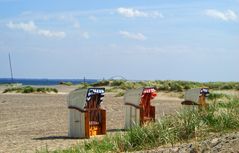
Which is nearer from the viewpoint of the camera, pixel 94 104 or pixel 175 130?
pixel 175 130

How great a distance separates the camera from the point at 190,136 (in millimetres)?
8844

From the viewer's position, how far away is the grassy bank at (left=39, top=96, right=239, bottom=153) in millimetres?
8922

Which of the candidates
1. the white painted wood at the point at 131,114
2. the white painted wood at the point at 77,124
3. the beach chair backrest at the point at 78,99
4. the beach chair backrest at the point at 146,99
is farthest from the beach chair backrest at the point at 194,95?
the white painted wood at the point at 77,124

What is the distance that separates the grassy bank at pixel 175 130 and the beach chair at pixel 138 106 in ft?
24.2

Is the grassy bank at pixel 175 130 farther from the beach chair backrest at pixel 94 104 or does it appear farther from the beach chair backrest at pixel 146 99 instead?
the beach chair backrest at pixel 146 99

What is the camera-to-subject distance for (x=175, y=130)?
29.7ft

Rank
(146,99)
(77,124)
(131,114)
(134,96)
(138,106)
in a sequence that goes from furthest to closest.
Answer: (146,99), (134,96), (131,114), (138,106), (77,124)

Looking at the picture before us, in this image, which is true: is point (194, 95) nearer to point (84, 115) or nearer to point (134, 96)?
point (134, 96)

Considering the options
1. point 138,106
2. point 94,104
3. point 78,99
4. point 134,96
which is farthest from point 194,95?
point 78,99

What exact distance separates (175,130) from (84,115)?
23.2 feet

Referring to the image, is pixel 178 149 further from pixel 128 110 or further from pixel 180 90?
pixel 180 90

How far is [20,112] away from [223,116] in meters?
19.4

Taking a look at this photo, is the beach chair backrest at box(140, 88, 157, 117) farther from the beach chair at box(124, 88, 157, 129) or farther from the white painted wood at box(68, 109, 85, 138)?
the white painted wood at box(68, 109, 85, 138)

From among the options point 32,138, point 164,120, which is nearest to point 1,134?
point 32,138
